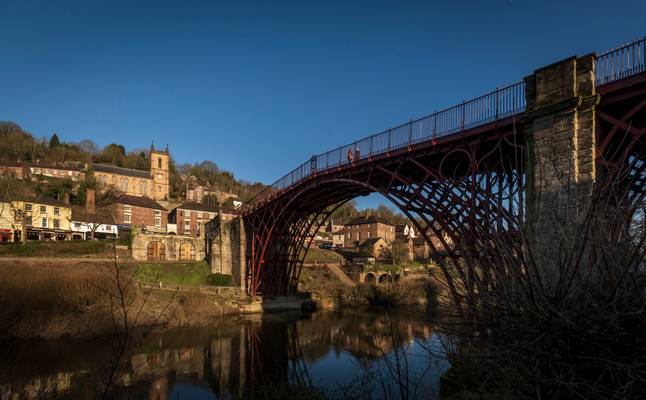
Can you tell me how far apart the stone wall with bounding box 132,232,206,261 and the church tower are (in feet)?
129

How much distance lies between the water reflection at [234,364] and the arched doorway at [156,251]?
53.5ft

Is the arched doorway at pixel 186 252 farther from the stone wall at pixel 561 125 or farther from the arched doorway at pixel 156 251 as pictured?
the stone wall at pixel 561 125

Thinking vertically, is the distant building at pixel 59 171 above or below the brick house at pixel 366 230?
above

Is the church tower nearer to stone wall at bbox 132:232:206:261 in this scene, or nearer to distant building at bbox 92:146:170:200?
distant building at bbox 92:146:170:200

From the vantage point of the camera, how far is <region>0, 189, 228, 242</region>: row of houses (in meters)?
43.4

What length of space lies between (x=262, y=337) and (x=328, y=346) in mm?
4410

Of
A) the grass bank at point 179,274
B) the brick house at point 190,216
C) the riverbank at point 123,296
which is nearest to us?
the riverbank at point 123,296

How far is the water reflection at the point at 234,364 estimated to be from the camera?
13758mm

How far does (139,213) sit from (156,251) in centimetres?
2135

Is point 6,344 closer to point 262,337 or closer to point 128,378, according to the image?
point 128,378

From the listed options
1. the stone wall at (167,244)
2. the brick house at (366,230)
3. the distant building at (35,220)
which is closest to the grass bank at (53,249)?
the stone wall at (167,244)

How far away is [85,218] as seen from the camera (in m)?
48.5

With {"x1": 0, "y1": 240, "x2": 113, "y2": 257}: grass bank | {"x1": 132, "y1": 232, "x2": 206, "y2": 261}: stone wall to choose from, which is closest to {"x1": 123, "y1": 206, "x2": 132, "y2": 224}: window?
{"x1": 0, "y1": 240, "x2": 113, "y2": 257}: grass bank

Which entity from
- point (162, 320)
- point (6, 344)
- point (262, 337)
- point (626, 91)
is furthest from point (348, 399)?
point (162, 320)
